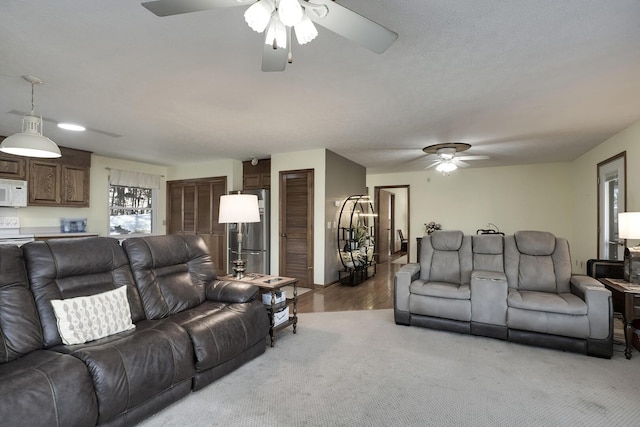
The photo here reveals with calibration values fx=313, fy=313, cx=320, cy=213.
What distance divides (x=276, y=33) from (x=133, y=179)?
650 centimetres

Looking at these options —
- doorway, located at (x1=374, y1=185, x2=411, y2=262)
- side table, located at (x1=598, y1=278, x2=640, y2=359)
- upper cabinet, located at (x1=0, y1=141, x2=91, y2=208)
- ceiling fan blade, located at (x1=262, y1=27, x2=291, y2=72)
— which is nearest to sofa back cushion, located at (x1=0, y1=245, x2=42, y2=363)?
ceiling fan blade, located at (x1=262, y1=27, x2=291, y2=72)

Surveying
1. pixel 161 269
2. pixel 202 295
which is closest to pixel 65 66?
pixel 161 269

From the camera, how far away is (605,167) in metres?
4.86

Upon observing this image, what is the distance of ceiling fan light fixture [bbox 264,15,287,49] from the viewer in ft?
4.95

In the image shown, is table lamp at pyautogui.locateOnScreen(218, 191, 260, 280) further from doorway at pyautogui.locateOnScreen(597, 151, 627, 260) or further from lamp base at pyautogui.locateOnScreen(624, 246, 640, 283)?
doorway at pyautogui.locateOnScreen(597, 151, 627, 260)

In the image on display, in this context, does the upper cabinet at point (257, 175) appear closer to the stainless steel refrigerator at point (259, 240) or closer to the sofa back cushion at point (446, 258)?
the stainless steel refrigerator at point (259, 240)

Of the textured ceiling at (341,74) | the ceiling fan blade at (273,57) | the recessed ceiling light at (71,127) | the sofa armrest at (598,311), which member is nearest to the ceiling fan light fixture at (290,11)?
the ceiling fan blade at (273,57)

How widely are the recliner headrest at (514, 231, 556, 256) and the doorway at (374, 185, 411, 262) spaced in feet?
13.3

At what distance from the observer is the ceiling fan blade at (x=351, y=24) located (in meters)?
1.39

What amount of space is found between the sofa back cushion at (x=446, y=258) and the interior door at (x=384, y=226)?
4427 millimetres

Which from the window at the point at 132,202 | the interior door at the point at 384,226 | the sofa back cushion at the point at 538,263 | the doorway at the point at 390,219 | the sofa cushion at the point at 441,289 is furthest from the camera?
the interior door at the point at 384,226

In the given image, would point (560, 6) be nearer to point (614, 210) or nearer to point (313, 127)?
point (313, 127)

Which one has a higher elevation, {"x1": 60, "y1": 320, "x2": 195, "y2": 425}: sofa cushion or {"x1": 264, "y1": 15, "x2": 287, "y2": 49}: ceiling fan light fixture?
{"x1": 264, "y1": 15, "x2": 287, "y2": 49}: ceiling fan light fixture

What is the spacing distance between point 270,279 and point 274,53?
2.15 metres
